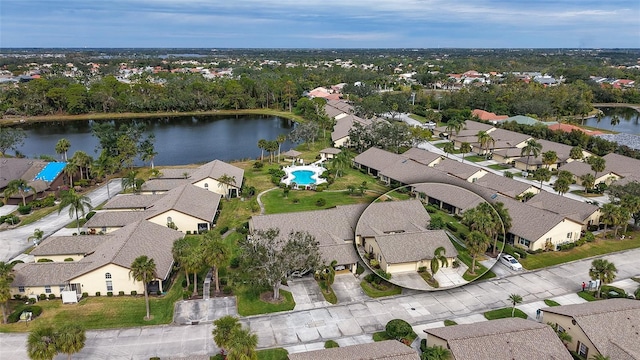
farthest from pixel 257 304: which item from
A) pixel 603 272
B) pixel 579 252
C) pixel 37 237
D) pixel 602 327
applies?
pixel 579 252

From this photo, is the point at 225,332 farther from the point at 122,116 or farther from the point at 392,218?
the point at 122,116

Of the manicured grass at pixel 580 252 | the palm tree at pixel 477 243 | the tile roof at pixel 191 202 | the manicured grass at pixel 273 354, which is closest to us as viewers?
the manicured grass at pixel 273 354

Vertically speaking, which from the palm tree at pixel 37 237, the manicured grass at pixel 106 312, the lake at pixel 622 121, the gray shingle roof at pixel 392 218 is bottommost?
the manicured grass at pixel 106 312

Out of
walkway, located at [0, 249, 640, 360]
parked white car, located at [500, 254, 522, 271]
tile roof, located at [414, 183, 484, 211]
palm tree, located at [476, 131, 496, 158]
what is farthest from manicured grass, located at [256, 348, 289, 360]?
palm tree, located at [476, 131, 496, 158]

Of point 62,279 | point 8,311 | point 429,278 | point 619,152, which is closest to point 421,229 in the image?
point 429,278

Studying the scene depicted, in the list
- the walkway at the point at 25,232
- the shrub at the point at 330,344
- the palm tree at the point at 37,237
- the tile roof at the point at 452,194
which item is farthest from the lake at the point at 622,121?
the palm tree at the point at 37,237

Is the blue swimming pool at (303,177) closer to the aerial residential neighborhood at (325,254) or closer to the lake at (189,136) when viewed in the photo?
the aerial residential neighborhood at (325,254)
